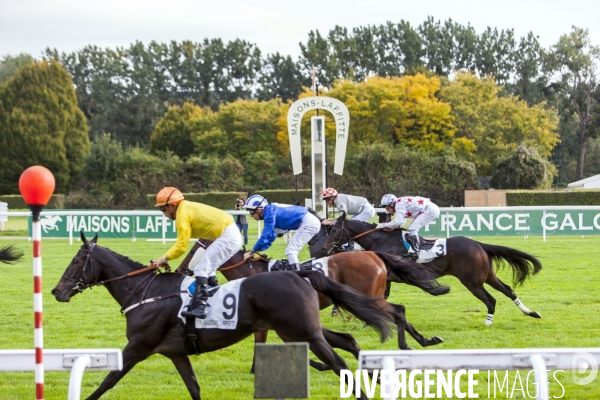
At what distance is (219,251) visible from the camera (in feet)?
16.3

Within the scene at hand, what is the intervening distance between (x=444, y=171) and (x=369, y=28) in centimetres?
2477

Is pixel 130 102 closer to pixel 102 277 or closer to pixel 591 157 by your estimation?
pixel 591 157

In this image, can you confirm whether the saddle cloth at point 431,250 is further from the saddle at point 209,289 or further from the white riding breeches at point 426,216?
the saddle at point 209,289

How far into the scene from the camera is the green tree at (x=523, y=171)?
1291 inches

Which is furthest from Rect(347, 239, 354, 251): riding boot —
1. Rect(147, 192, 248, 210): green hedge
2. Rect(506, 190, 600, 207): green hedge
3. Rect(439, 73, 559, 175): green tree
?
Rect(439, 73, 559, 175): green tree

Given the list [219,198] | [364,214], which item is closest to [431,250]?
[364,214]

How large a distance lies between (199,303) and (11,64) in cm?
5477

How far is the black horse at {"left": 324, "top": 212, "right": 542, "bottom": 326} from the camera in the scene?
7551 millimetres

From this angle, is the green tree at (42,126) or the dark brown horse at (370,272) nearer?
the dark brown horse at (370,272)

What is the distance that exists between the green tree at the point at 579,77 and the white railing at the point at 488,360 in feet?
151

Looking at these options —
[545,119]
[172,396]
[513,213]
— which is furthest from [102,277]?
[545,119]

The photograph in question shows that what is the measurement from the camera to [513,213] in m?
15.6

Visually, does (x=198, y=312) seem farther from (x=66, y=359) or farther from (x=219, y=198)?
(x=219, y=198)

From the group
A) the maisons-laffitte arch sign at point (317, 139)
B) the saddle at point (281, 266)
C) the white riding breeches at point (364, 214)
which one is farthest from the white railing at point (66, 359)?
the maisons-laffitte arch sign at point (317, 139)
